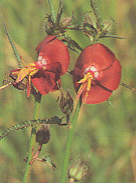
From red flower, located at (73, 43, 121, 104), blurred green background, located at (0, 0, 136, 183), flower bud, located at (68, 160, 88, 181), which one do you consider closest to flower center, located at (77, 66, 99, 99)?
red flower, located at (73, 43, 121, 104)

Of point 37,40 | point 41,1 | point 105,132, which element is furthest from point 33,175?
point 41,1

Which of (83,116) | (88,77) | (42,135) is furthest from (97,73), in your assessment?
(83,116)

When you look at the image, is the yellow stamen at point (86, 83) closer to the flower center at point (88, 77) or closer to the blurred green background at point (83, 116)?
the flower center at point (88, 77)

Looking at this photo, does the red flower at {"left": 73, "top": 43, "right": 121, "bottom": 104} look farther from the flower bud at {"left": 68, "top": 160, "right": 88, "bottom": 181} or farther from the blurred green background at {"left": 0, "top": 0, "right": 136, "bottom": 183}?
the blurred green background at {"left": 0, "top": 0, "right": 136, "bottom": 183}

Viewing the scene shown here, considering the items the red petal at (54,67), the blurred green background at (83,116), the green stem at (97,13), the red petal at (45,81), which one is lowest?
the blurred green background at (83,116)

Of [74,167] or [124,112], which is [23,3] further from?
[74,167]

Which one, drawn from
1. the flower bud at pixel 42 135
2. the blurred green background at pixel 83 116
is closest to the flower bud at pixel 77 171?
the flower bud at pixel 42 135
